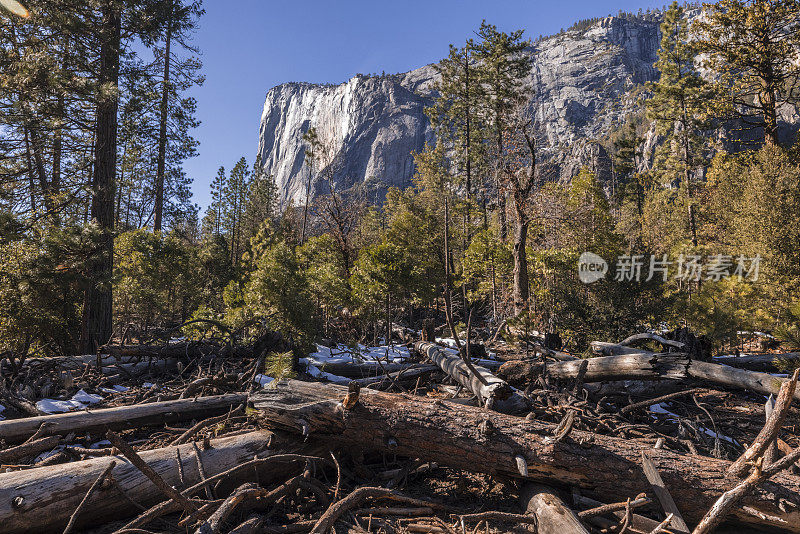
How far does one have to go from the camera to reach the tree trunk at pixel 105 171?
7.11m

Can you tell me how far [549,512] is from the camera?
2.23 meters

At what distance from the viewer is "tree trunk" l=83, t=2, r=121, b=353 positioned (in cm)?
711

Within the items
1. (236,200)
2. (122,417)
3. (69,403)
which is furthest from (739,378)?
(236,200)

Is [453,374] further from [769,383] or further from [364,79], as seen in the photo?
[364,79]

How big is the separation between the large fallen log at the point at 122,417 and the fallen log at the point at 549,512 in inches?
112

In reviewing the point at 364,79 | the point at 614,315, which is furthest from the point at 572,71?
the point at 614,315

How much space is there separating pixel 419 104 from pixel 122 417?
150 meters

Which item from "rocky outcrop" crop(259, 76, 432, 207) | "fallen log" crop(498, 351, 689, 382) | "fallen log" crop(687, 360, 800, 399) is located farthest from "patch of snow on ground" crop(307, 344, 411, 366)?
"rocky outcrop" crop(259, 76, 432, 207)

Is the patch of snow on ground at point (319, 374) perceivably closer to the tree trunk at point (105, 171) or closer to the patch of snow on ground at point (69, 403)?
the patch of snow on ground at point (69, 403)

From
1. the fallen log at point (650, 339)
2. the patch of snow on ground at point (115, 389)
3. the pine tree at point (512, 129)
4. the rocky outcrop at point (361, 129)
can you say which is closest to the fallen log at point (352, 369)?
the patch of snow on ground at point (115, 389)

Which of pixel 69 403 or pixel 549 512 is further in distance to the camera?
pixel 69 403

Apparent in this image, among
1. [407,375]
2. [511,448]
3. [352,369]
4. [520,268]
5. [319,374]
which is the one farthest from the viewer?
[520,268]

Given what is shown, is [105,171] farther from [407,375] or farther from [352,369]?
[407,375]

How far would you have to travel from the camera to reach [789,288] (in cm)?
912
